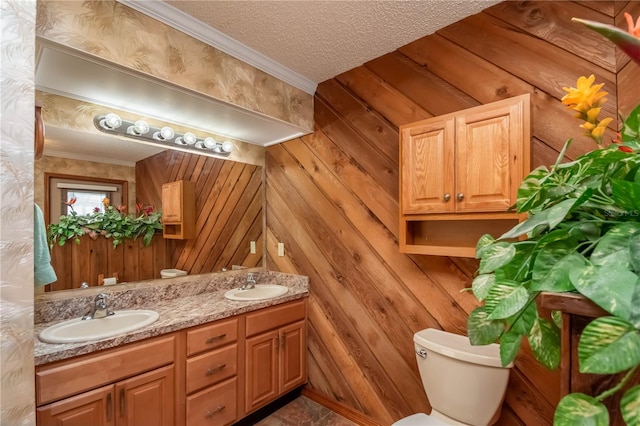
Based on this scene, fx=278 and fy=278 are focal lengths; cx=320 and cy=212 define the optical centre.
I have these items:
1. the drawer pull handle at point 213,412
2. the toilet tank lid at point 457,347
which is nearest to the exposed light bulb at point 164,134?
the drawer pull handle at point 213,412

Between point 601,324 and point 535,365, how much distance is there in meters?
1.41

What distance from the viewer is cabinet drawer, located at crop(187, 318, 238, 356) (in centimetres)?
167

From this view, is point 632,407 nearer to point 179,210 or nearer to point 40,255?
point 40,255

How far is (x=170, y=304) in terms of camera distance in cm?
197

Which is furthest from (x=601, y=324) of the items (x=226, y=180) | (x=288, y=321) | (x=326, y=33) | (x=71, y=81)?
(x=226, y=180)

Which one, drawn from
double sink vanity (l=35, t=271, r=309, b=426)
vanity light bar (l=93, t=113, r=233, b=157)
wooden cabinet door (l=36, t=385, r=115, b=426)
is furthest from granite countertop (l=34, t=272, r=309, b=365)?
vanity light bar (l=93, t=113, r=233, b=157)

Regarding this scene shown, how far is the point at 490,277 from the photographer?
0.57 meters

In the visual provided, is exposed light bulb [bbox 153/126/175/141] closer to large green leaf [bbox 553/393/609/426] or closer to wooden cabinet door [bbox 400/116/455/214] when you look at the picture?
wooden cabinet door [bbox 400/116/455/214]

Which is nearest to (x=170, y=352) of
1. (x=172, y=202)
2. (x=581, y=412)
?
(x=172, y=202)

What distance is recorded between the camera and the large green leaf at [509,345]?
49 cm

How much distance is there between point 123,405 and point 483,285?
1775mm

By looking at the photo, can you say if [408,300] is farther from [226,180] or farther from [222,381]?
[226,180]

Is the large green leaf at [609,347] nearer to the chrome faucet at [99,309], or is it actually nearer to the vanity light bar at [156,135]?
the chrome faucet at [99,309]

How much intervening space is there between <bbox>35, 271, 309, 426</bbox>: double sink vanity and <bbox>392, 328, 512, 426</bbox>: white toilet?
1.07 meters
